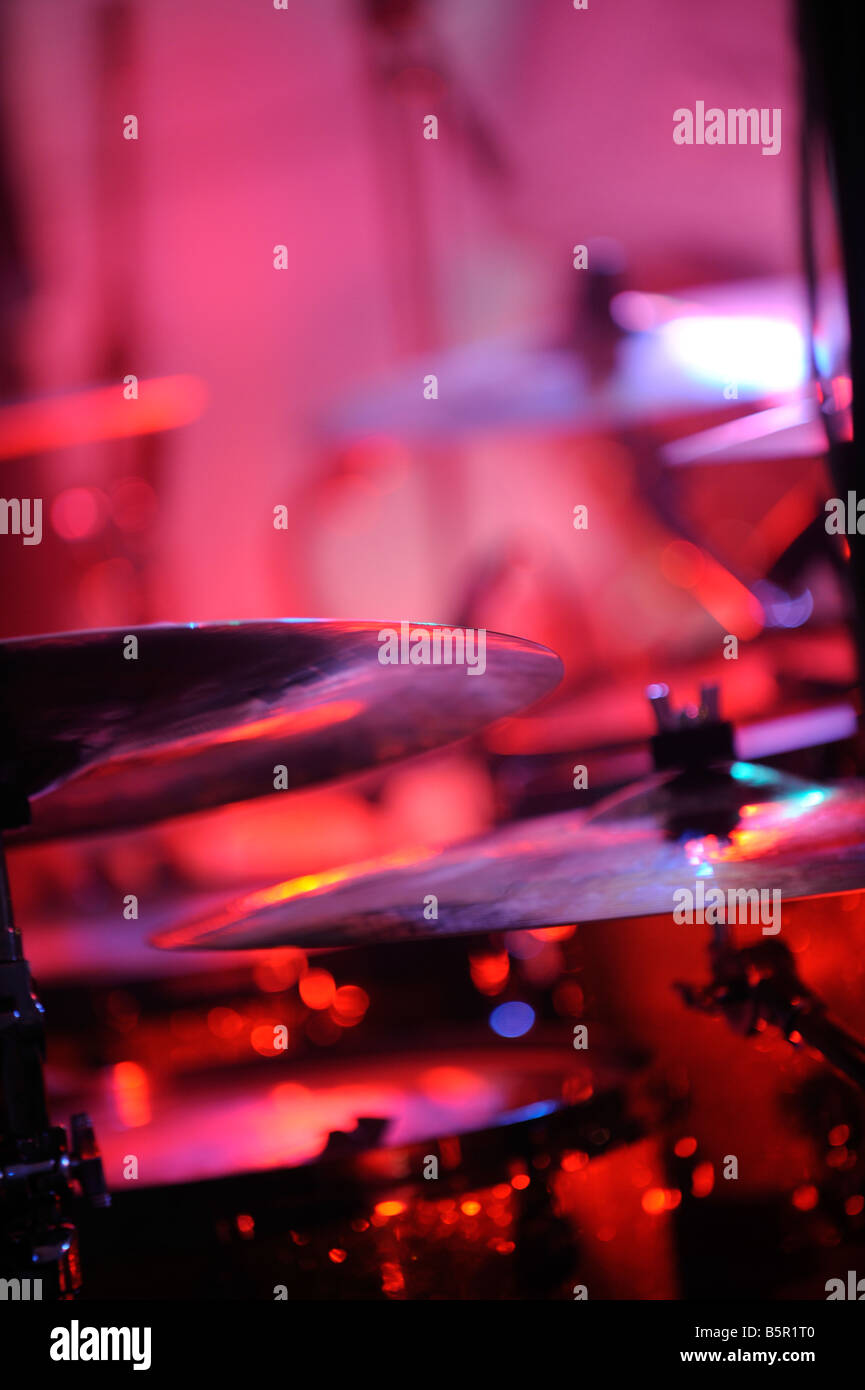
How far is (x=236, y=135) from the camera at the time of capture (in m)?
2.08

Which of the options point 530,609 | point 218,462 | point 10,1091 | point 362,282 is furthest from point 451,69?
point 10,1091

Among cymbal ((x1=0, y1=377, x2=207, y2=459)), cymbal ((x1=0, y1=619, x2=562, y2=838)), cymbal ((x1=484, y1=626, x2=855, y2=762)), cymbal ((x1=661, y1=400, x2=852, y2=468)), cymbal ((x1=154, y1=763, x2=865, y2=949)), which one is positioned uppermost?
cymbal ((x1=0, y1=377, x2=207, y2=459))

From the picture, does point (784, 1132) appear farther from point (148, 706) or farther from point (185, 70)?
point (185, 70)

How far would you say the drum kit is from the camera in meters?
0.55

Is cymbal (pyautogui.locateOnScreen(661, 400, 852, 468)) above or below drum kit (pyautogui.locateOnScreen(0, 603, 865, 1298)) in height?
above

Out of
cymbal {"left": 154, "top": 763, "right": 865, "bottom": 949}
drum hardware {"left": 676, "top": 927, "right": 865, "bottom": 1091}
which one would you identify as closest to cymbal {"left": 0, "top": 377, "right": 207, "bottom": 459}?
cymbal {"left": 154, "top": 763, "right": 865, "bottom": 949}

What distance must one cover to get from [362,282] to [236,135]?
40cm

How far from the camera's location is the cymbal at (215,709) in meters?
0.46

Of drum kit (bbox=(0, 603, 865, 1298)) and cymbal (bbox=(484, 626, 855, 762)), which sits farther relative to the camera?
cymbal (bbox=(484, 626, 855, 762))

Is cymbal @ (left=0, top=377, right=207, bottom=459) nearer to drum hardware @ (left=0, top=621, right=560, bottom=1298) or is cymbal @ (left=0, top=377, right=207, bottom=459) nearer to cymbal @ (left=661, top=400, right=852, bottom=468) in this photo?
cymbal @ (left=661, top=400, right=852, bottom=468)

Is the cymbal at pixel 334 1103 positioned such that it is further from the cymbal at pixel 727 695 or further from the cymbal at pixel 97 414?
the cymbal at pixel 97 414

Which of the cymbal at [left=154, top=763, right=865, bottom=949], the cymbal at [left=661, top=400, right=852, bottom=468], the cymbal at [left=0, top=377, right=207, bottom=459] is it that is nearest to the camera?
the cymbal at [left=154, top=763, right=865, bottom=949]

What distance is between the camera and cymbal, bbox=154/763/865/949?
1.87 feet

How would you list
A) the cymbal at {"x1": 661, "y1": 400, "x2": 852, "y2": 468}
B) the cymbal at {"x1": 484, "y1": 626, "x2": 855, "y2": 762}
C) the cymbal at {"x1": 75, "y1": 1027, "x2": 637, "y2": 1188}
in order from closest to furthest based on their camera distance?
the cymbal at {"x1": 75, "y1": 1027, "x2": 637, "y2": 1188} → the cymbal at {"x1": 661, "y1": 400, "x2": 852, "y2": 468} → the cymbal at {"x1": 484, "y1": 626, "x2": 855, "y2": 762}
